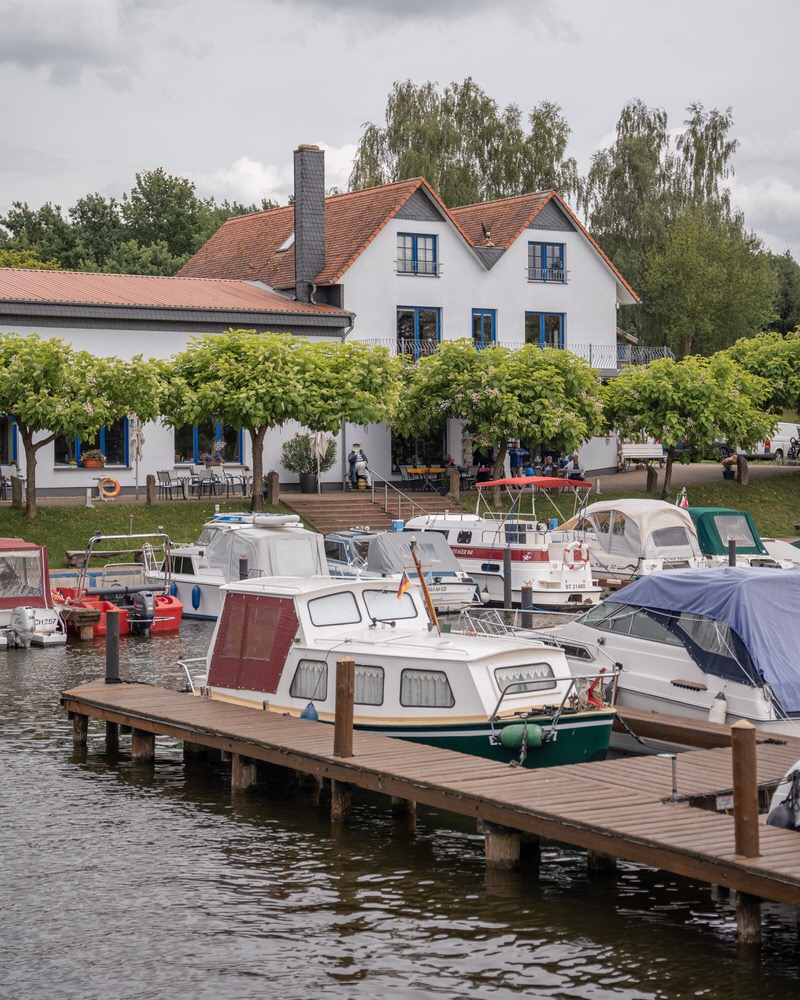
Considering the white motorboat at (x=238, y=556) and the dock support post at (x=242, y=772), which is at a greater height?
the white motorboat at (x=238, y=556)

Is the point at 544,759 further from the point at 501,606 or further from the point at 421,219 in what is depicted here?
the point at 421,219

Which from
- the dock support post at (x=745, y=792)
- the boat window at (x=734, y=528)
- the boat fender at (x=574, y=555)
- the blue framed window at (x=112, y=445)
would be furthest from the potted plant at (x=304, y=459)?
the dock support post at (x=745, y=792)

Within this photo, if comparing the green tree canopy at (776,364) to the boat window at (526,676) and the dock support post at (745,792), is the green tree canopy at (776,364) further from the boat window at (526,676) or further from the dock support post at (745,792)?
the dock support post at (745,792)

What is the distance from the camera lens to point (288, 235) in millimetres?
58812

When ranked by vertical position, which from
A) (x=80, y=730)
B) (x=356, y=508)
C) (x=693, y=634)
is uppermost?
(x=356, y=508)

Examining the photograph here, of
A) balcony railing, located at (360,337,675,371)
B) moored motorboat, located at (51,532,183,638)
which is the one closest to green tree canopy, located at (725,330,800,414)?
balcony railing, located at (360,337,675,371)

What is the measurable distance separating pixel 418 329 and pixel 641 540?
19.6 metres

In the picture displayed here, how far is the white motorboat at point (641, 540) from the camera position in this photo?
37.3 meters

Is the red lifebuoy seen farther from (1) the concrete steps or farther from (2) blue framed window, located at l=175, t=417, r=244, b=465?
(1) the concrete steps

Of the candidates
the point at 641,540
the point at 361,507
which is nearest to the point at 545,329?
the point at 361,507

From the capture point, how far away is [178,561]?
35844mm

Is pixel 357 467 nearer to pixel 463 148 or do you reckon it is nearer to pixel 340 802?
pixel 463 148

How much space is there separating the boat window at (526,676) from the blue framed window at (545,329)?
130 ft

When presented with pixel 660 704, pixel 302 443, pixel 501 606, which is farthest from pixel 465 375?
pixel 660 704
